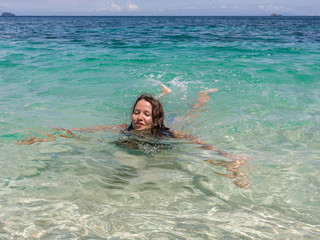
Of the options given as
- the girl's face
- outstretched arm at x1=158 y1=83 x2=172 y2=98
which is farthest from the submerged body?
outstretched arm at x1=158 y1=83 x2=172 y2=98

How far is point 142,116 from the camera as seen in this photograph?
14.6ft

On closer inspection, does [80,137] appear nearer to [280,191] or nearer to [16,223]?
[16,223]

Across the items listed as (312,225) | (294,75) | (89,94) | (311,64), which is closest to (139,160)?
(312,225)

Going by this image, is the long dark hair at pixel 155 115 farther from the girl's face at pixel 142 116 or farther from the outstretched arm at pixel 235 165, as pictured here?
the outstretched arm at pixel 235 165

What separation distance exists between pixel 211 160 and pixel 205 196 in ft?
2.75

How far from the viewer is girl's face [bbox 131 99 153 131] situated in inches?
175

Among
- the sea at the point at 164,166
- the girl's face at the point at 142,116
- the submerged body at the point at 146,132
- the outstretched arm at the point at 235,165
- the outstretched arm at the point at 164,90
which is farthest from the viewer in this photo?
the outstretched arm at the point at 164,90

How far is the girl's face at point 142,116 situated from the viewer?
14.6ft

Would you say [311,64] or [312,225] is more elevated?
[311,64]

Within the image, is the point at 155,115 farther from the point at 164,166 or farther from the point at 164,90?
the point at 164,90

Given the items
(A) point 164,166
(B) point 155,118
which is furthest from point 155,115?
(A) point 164,166

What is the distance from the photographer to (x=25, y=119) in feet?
18.2

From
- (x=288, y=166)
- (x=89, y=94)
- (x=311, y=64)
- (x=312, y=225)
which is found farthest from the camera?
(x=311, y=64)

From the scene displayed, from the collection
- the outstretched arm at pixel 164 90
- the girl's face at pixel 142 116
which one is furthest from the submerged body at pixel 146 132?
the outstretched arm at pixel 164 90
